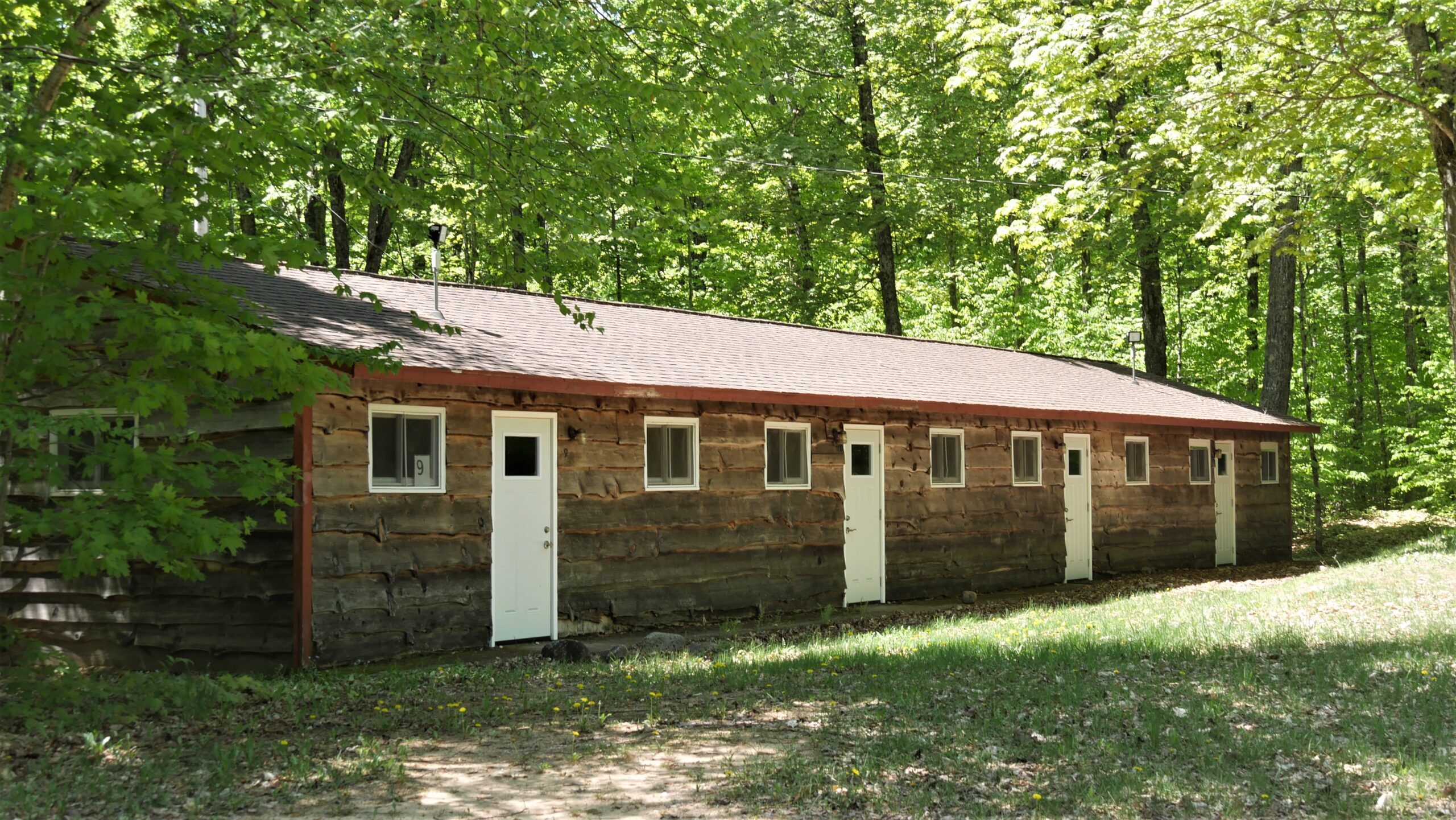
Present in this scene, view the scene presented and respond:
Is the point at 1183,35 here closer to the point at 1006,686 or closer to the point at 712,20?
the point at 712,20

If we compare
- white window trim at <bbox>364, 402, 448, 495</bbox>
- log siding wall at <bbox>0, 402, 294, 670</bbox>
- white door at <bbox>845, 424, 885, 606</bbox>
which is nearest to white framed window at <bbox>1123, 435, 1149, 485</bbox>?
white door at <bbox>845, 424, 885, 606</bbox>

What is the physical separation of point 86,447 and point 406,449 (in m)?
3.56


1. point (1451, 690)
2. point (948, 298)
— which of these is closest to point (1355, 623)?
point (1451, 690)

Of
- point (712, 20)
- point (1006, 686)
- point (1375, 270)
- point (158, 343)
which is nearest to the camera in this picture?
point (158, 343)

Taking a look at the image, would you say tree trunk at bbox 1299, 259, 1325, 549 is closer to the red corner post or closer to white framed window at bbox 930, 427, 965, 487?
white framed window at bbox 930, 427, 965, 487

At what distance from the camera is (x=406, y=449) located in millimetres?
11070

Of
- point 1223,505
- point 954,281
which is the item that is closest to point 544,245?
point 1223,505

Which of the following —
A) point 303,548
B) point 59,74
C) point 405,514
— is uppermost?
point 59,74

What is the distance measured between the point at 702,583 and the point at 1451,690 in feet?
24.9

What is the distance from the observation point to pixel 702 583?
44.0 feet

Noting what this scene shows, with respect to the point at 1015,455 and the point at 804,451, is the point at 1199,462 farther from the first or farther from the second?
the point at 804,451

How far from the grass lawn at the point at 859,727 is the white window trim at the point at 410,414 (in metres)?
1.72

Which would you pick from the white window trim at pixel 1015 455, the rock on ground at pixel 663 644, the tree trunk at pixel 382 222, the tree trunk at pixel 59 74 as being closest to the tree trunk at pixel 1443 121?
the white window trim at pixel 1015 455

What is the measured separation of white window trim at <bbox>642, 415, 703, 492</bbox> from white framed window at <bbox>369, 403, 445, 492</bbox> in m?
2.49
